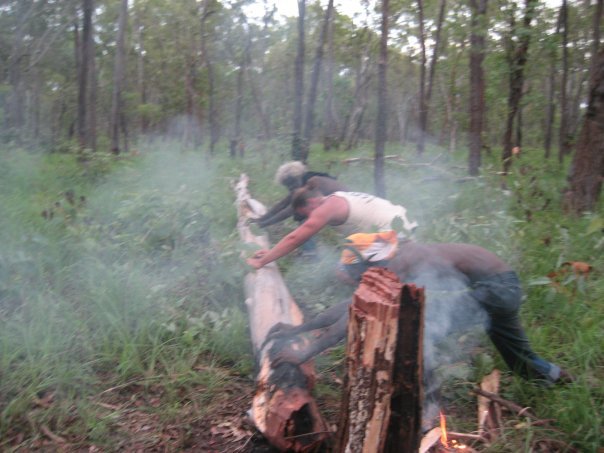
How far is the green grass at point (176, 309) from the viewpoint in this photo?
9.82ft

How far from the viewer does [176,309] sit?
13.1 ft

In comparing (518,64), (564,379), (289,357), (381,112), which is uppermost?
(518,64)

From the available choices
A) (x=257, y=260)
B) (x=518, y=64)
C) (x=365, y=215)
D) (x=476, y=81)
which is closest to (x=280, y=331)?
(x=257, y=260)

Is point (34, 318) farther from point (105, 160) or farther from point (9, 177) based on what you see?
point (105, 160)

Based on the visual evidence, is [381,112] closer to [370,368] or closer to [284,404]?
[284,404]

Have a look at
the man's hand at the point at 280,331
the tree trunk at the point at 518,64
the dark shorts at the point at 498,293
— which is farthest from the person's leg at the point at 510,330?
the tree trunk at the point at 518,64

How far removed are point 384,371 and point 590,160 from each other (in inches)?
209

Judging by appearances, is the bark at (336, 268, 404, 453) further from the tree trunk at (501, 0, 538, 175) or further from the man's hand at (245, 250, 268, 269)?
the tree trunk at (501, 0, 538, 175)

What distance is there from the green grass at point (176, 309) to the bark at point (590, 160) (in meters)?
0.23

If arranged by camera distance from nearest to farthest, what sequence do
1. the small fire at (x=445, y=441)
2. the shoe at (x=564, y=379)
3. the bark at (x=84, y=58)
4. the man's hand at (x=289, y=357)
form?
the small fire at (x=445, y=441) → the man's hand at (x=289, y=357) → the shoe at (x=564, y=379) → the bark at (x=84, y=58)

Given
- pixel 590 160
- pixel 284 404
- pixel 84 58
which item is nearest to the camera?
pixel 284 404

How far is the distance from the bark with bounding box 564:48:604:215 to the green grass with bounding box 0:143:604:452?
0.23 meters

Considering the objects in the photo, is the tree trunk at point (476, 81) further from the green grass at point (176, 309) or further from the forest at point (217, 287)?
the green grass at point (176, 309)

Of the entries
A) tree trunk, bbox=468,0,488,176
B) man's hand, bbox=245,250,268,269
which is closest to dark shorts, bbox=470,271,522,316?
man's hand, bbox=245,250,268,269
